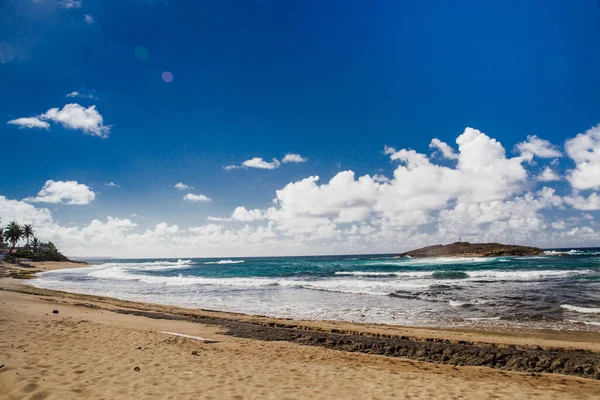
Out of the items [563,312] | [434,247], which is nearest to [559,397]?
[563,312]

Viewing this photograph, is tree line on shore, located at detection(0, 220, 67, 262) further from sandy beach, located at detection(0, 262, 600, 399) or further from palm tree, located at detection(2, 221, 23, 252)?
sandy beach, located at detection(0, 262, 600, 399)

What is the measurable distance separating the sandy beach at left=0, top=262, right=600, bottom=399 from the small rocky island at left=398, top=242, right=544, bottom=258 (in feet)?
264

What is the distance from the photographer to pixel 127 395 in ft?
18.7

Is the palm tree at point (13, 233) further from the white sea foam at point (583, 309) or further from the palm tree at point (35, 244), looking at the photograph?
the white sea foam at point (583, 309)

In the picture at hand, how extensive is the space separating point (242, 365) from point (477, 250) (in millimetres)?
92593

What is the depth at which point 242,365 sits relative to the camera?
7965mm

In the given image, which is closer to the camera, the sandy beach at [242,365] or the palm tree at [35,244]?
the sandy beach at [242,365]

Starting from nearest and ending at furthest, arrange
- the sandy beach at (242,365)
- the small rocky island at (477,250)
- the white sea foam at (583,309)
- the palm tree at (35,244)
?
the sandy beach at (242,365)
the white sea foam at (583,309)
the small rocky island at (477,250)
the palm tree at (35,244)

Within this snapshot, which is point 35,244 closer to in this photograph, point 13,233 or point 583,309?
point 13,233

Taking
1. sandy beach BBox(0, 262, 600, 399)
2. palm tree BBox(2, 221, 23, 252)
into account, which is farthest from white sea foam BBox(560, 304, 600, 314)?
palm tree BBox(2, 221, 23, 252)

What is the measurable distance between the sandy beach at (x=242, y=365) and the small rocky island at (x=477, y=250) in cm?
8053

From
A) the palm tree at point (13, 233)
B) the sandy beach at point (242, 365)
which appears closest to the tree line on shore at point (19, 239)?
the palm tree at point (13, 233)

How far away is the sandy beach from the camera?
20.1 feet

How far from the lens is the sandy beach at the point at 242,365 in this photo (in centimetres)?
612
